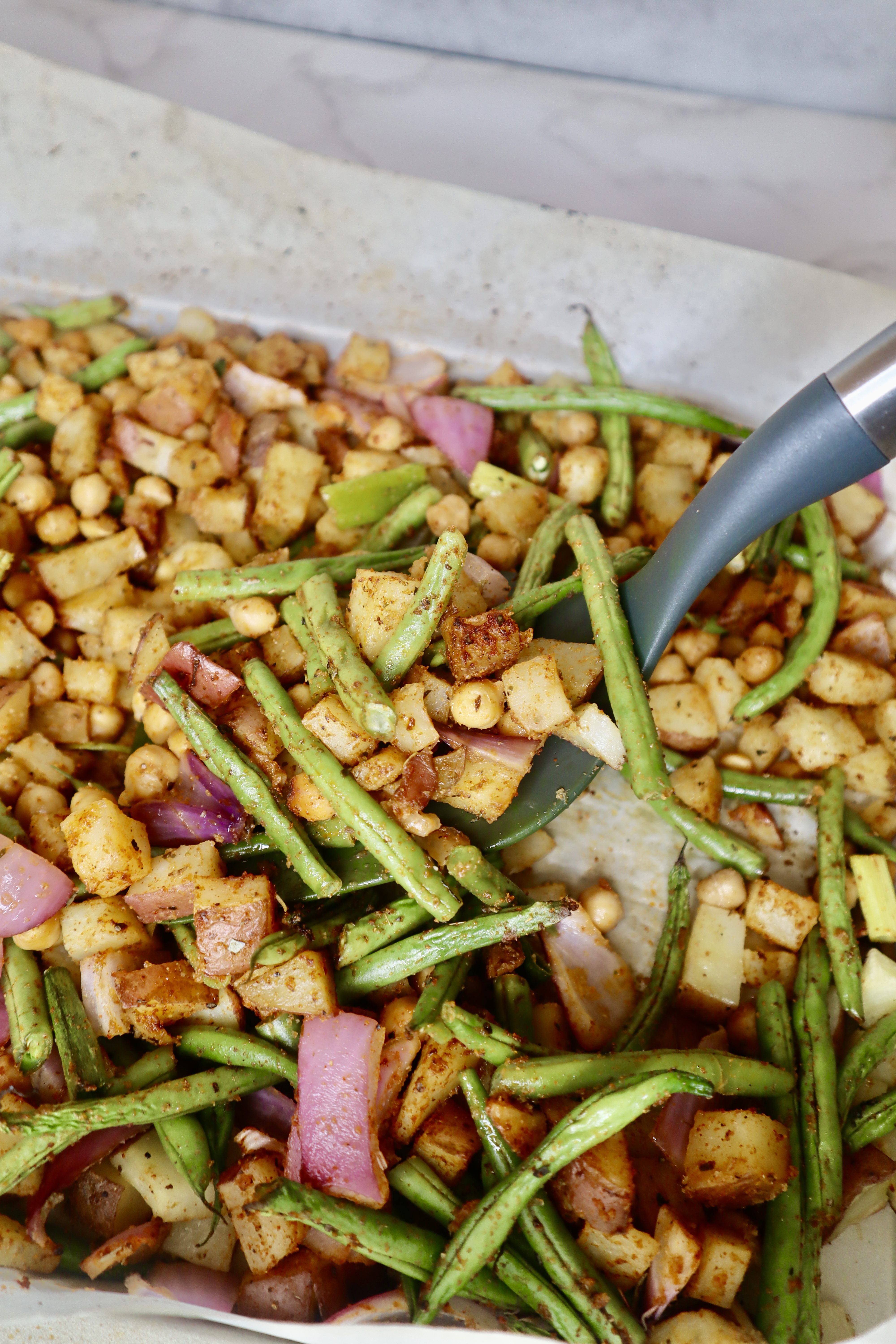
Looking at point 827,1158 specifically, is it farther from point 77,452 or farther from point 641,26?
point 641,26

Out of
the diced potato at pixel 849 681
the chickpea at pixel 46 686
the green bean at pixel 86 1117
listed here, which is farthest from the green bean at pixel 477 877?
the chickpea at pixel 46 686

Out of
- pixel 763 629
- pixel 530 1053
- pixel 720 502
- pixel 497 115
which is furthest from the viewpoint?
pixel 497 115

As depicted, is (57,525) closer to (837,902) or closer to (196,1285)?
(196,1285)

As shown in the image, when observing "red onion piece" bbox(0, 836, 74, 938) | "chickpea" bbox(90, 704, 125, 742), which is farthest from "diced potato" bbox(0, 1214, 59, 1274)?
"chickpea" bbox(90, 704, 125, 742)

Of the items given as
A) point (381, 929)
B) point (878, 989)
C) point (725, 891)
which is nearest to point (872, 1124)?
point (878, 989)

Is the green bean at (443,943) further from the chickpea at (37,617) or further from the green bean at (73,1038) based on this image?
the chickpea at (37,617)

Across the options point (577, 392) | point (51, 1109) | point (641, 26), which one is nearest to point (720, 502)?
point (577, 392)
